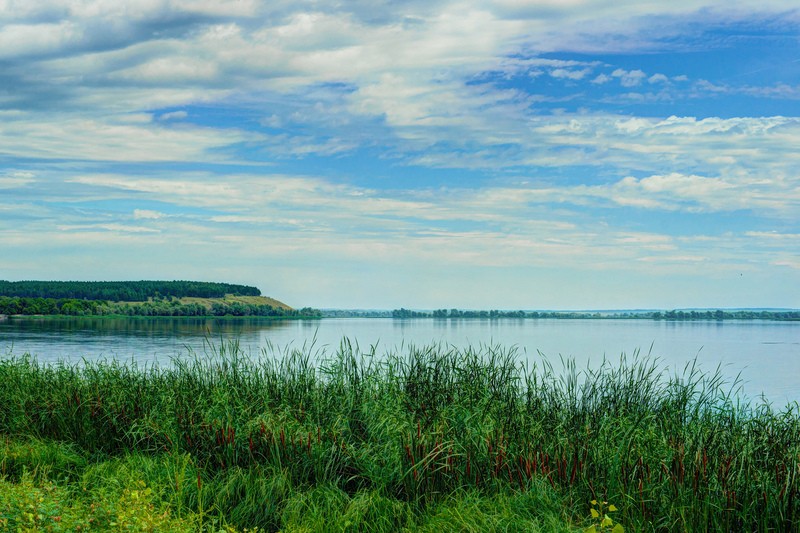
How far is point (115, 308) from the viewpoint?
10325 cm

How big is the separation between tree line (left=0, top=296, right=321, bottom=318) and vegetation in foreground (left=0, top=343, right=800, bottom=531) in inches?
3834

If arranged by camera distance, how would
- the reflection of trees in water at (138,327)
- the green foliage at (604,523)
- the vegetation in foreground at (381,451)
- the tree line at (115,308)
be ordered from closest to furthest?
the green foliage at (604,523) < the vegetation in foreground at (381,451) < the reflection of trees in water at (138,327) < the tree line at (115,308)

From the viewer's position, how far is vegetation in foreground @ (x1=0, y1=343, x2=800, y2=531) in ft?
22.9

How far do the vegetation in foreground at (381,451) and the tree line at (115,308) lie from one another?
319 feet

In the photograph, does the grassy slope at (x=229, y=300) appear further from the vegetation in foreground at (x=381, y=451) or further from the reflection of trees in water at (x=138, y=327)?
the vegetation in foreground at (x=381, y=451)

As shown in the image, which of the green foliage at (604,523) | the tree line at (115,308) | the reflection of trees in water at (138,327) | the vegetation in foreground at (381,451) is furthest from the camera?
the tree line at (115,308)

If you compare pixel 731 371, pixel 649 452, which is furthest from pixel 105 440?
pixel 731 371

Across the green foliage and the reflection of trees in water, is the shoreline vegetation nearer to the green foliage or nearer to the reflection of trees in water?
the reflection of trees in water

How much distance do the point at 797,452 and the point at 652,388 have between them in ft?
12.4

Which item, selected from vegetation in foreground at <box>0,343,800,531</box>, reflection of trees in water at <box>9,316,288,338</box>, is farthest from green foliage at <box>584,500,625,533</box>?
reflection of trees in water at <box>9,316,288,338</box>

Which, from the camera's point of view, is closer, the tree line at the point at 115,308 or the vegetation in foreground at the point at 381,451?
the vegetation in foreground at the point at 381,451

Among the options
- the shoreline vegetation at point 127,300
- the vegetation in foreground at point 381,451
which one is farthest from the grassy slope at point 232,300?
the vegetation in foreground at point 381,451

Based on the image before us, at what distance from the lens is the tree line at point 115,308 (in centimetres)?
9925

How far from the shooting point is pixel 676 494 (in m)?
7.36
